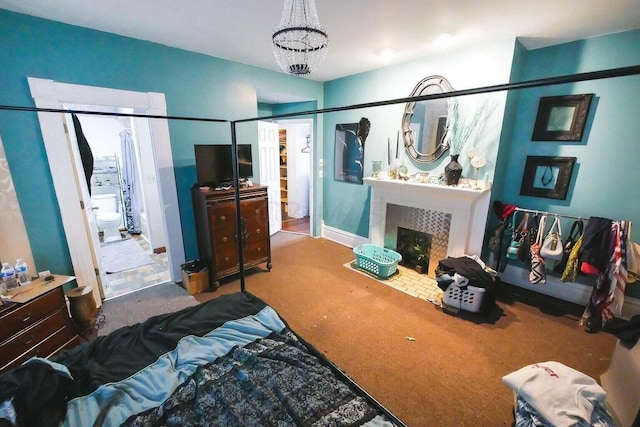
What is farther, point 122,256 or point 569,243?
point 122,256

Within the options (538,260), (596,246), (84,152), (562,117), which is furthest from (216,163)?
(596,246)

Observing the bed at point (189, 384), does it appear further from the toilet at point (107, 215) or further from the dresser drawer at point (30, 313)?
the toilet at point (107, 215)

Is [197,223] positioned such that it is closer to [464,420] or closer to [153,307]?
[153,307]

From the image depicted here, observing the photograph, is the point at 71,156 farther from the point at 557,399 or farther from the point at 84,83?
the point at 557,399

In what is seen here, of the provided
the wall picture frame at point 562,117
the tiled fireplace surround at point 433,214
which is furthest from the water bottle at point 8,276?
the wall picture frame at point 562,117

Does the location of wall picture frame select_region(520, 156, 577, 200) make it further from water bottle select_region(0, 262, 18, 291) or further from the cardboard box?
water bottle select_region(0, 262, 18, 291)

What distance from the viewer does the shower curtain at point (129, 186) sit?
4.33m

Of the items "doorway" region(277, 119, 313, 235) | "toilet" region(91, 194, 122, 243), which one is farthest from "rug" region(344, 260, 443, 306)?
"toilet" region(91, 194, 122, 243)

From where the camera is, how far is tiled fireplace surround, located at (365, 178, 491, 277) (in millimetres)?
2736

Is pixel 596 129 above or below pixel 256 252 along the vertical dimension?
above

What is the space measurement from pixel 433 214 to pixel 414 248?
1.74 feet

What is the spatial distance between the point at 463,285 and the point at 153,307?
295 centimetres

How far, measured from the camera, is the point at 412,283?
3.02 meters

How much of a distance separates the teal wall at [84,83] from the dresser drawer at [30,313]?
1.94 ft
